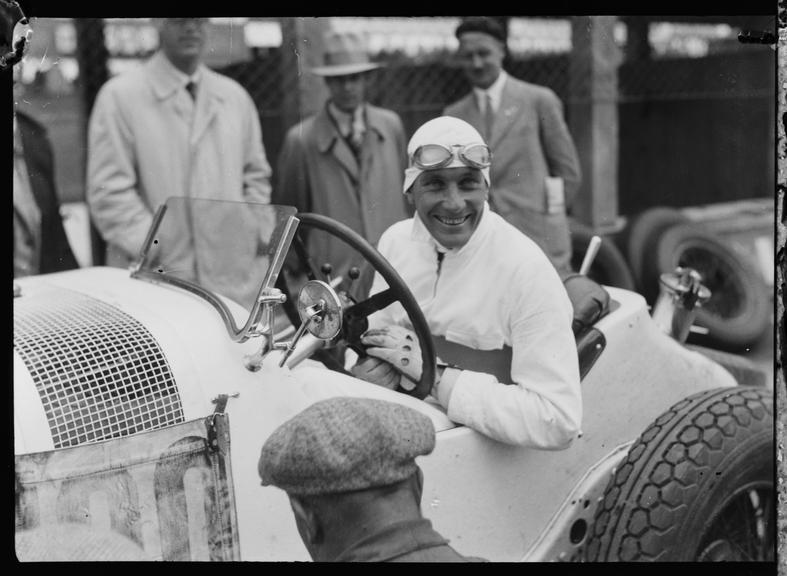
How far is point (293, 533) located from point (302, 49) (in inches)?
60.6

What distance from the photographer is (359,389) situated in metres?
2.64

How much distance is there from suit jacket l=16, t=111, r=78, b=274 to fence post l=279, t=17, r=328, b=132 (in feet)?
2.97

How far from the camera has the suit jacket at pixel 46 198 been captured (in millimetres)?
3377

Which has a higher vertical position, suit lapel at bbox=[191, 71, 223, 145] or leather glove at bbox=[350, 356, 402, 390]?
suit lapel at bbox=[191, 71, 223, 145]

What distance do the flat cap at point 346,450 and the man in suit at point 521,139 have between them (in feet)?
2.75

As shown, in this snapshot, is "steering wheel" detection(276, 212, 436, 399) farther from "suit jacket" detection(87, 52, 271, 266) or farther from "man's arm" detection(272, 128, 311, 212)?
"suit jacket" detection(87, 52, 271, 266)

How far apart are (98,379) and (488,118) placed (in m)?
1.40

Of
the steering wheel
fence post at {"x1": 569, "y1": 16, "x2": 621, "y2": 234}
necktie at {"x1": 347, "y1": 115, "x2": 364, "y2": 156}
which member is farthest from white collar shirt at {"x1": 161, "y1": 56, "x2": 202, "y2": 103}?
fence post at {"x1": 569, "y1": 16, "x2": 621, "y2": 234}

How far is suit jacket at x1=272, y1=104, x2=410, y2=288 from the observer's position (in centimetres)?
289

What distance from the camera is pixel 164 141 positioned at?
10.5 ft

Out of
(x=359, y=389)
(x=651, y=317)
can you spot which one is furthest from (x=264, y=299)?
(x=651, y=317)

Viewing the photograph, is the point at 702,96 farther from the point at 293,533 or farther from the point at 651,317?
the point at 293,533

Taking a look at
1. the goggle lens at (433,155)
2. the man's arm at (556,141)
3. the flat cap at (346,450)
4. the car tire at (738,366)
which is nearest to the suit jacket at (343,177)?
the goggle lens at (433,155)

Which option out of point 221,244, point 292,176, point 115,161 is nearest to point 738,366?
point 292,176
